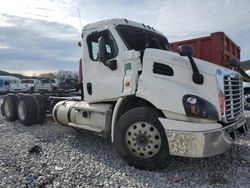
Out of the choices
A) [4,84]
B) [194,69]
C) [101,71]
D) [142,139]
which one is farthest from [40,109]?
[4,84]

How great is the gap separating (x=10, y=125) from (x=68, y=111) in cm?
362

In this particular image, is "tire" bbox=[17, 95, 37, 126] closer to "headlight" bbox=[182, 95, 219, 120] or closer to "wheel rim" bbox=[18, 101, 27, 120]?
"wheel rim" bbox=[18, 101, 27, 120]

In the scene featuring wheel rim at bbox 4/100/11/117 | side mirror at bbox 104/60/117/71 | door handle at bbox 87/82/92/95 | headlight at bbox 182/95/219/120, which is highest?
side mirror at bbox 104/60/117/71

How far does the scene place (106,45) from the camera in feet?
19.3

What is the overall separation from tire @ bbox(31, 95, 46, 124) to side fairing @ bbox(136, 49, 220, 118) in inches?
202

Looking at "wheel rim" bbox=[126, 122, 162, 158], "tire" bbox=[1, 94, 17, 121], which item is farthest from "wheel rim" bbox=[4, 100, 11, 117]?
"wheel rim" bbox=[126, 122, 162, 158]

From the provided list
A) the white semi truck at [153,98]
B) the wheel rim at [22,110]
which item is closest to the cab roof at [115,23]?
the white semi truck at [153,98]

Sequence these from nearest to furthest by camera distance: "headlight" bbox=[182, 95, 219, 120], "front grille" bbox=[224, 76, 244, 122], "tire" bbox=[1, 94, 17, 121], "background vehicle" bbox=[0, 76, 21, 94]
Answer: "headlight" bbox=[182, 95, 219, 120] < "front grille" bbox=[224, 76, 244, 122] < "tire" bbox=[1, 94, 17, 121] < "background vehicle" bbox=[0, 76, 21, 94]

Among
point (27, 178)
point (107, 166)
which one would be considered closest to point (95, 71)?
point (107, 166)

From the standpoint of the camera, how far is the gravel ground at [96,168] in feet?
15.1

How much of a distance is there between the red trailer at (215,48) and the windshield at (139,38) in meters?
2.04

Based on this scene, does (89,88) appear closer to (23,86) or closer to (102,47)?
(102,47)

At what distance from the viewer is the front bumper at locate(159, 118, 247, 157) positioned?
452cm

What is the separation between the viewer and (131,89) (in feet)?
17.6
